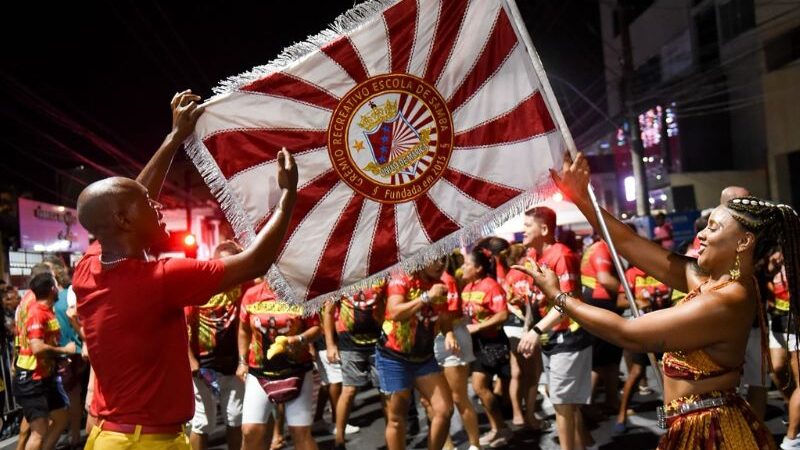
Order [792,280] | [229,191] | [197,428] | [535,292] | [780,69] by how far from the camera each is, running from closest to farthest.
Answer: [792,280]
[229,191]
[197,428]
[535,292]
[780,69]

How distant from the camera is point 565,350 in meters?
6.03

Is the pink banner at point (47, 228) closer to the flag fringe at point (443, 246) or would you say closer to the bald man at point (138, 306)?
the flag fringe at point (443, 246)

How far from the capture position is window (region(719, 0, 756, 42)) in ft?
74.0

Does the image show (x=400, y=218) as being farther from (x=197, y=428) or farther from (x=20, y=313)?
(x=20, y=313)

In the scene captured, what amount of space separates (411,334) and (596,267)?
2.32 m

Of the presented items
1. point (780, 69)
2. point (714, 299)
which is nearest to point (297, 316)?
point (714, 299)

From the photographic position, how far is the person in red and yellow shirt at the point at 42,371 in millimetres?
7082

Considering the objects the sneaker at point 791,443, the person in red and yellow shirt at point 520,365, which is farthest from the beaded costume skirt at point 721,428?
the person in red and yellow shirt at point 520,365

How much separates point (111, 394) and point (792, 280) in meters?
3.04

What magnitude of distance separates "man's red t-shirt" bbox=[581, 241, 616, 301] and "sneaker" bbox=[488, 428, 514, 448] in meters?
1.72

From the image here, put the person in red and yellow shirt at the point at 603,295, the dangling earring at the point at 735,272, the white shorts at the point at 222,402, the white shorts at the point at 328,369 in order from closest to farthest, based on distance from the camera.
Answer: the dangling earring at the point at 735,272 < the white shorts at the point at 222,402 < the person in red and yellow shirt at the point at 603,295 < the white shorts at the point at 328,369

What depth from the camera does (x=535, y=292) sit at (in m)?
6.74

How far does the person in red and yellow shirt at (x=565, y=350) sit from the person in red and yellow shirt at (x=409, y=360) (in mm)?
961

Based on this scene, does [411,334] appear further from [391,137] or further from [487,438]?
[391,137]
